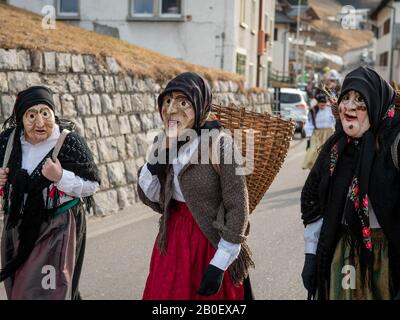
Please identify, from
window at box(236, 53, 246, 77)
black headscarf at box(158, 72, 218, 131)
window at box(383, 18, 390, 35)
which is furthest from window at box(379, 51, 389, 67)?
black headscarf at box(158, 72, 218, 131)

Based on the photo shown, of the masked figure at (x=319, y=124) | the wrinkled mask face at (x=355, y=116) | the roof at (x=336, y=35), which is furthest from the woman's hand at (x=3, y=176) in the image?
the roof at (x=336, y=35)

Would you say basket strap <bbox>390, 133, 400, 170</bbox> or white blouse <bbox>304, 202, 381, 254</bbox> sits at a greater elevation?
basket strap <bbox>390, 133, 400, 170</bbox>

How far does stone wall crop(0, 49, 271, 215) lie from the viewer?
26.4 ft

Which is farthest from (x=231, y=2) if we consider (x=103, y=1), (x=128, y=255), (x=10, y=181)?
(x=10, y=181)

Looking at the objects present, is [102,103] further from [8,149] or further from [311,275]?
[311,275]

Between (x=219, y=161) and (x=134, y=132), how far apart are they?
7.12 m

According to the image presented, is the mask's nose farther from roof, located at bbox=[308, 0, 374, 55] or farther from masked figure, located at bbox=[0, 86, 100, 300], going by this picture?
roof, located at bbox=[308, 0, 374, 55]

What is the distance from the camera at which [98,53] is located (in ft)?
32.3

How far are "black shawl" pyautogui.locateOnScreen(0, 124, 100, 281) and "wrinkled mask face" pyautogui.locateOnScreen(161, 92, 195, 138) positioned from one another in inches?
36.9

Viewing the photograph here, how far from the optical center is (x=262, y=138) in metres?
3.54

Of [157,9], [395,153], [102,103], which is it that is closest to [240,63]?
[157,9]

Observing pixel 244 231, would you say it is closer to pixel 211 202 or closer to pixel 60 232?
pixel 211 202

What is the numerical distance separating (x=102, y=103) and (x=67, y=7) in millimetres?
16125

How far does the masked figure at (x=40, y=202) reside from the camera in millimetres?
3867
